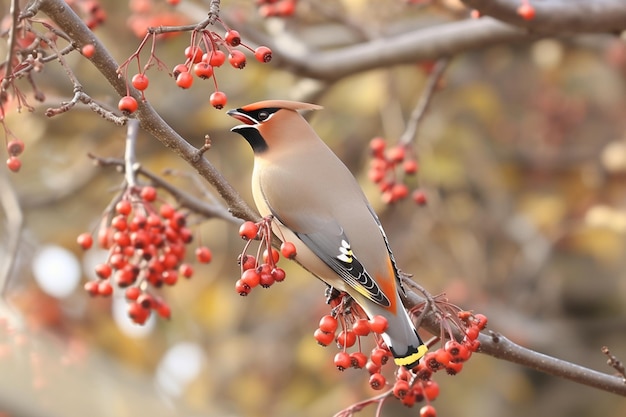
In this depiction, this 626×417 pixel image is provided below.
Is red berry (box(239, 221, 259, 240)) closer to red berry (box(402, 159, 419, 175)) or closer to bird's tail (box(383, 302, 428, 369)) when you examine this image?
bird's tail (box(383, 302, 428, 369))

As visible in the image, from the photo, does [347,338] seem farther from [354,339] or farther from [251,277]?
[251,277]

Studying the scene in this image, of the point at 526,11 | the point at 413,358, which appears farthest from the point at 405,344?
the point at 526,11

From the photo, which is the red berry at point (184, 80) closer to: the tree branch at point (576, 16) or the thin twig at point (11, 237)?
the thin twig at point (11, 237)

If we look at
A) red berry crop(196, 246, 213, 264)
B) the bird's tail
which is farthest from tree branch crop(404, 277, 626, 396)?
red berry crop(196, 246, 213, 264)

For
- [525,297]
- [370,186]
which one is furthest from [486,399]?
[370,186]

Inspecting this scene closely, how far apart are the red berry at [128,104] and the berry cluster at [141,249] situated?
2.54 feet

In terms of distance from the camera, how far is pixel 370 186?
5852mm

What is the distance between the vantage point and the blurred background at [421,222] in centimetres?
585

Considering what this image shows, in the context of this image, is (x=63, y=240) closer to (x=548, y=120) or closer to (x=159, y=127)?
(x=548, y=120)

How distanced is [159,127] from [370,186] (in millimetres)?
3739

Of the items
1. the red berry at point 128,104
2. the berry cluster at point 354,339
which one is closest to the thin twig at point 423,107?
the berry cluster at point 354,339

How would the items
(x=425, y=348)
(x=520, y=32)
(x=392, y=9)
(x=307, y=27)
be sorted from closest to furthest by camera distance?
1. (x=425, y=348)
2. (x=520, y=32)
3. (x=392, y=9)
4. (x=307, y=27)

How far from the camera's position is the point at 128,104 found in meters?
2.08

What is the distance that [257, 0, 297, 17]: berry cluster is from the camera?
3.93m
